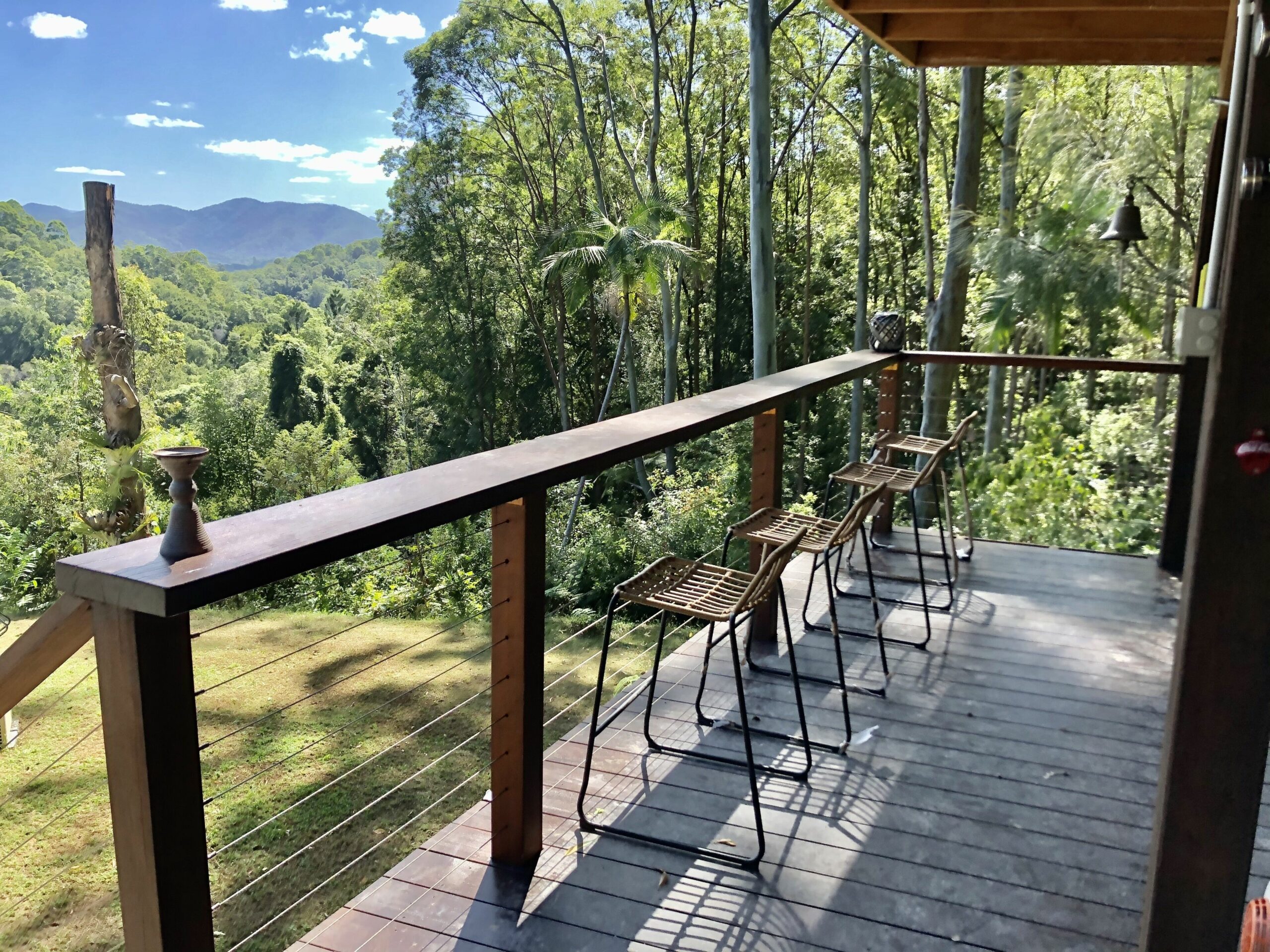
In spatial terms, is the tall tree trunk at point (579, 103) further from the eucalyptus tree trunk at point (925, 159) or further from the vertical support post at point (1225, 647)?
the vertical support post at point (1225, 647)

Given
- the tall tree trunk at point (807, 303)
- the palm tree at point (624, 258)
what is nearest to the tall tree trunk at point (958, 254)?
the palm tree at point (624, 258)

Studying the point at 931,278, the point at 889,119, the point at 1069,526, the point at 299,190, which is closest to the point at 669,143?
the point at 889,119

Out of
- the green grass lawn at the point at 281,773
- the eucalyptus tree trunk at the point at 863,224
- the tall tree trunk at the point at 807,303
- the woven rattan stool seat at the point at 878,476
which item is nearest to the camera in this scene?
the woven rattan stool seat at the point at 878,476

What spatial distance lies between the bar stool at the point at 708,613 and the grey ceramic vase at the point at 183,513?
99cm

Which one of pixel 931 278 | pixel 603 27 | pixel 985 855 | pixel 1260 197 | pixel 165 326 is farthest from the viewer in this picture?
pixel 165 326

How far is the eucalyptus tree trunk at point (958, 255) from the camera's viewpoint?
945 centimetres

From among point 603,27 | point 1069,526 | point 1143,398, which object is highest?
point 603,27

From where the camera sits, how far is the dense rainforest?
32.5ft

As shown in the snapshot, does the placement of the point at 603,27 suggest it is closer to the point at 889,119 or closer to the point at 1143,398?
the point at 889,119

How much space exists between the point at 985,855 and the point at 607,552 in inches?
434

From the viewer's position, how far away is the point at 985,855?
224 centimetres

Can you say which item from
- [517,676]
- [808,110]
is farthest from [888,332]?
[808,110]

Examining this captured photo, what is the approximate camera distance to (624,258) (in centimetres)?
1497

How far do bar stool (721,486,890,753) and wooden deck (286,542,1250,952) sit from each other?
0.06 m
